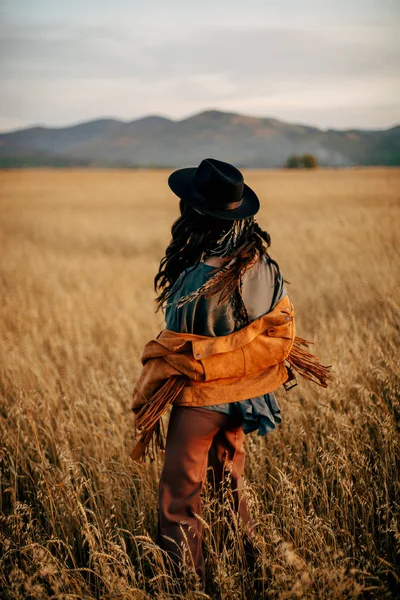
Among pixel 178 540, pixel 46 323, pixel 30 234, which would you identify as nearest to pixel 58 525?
pixel 178 540

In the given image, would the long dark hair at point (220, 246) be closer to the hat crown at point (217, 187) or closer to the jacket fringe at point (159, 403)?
the hat crown at point (217, 187)

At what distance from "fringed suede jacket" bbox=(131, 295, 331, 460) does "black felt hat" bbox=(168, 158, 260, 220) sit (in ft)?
1.54

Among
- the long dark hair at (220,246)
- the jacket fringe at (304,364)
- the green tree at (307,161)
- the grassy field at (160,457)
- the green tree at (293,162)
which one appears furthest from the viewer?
the green tree at (293,162)

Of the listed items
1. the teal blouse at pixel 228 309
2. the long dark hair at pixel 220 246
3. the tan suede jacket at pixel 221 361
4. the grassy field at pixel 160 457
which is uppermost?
the long dark hair at pixel 220 246

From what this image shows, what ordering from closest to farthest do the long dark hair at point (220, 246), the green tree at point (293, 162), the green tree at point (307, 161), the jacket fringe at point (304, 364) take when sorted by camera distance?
1. the long dark hair at point (220, 246)
2. the jacket fringe at point (304, 364)
3. the green tree at point (307, 161)
4. the green tree at point (293, 162)

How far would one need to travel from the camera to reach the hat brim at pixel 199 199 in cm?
188

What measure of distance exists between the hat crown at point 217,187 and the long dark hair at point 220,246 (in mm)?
73

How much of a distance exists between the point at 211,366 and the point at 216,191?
0.73 metres

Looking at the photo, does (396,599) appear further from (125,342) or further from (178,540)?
(125,342)

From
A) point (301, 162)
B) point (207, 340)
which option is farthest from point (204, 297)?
point (301, 162)

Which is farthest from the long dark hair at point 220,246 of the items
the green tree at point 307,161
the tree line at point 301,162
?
the tree line at point 301,162

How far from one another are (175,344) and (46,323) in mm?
4438

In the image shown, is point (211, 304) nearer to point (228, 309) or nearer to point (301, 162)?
point (228, 309)

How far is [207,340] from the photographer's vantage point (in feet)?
6.17
